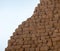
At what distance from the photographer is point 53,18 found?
1400 centimetres

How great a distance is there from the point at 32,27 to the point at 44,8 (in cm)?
106

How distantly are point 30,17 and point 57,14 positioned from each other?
1516mm

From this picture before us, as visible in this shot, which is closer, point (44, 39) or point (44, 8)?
point (44, 39)

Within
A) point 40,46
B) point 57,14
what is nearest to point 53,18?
point 57,14

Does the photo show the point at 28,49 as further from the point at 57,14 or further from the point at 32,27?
the point at 57,14

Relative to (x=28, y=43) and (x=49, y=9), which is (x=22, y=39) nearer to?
(x=28, y=43)

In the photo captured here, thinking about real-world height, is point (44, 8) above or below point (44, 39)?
above

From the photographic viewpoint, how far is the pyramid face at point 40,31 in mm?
13492

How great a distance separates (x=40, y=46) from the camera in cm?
1367

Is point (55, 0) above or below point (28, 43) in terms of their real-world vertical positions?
above

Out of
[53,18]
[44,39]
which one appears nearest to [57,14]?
[53,18]

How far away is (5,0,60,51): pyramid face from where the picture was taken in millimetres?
13492

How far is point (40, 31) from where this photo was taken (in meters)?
14.0

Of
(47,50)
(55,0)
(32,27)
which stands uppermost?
(55,0)
